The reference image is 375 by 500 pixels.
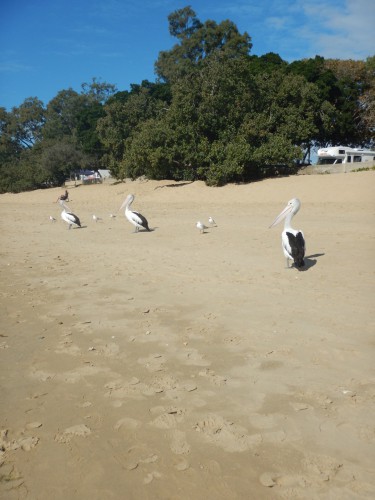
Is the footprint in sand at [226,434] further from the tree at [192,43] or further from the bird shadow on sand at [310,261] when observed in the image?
the tree at [192,43]

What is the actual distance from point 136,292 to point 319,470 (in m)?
4.04

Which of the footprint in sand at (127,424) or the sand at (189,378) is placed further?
the footprint in sand at (127,424)

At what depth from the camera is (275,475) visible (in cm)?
239

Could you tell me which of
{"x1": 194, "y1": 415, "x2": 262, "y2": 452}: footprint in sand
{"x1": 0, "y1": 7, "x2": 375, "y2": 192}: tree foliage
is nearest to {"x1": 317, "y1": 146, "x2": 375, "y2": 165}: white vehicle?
{"x1": 0, "y1": 7, "x2": 375, "y2": 192}: tree foliage

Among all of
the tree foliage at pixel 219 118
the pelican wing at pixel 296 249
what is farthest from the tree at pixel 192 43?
the pelican wing at pixel 296 249

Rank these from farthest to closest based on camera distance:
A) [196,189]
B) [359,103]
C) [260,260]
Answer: [359,103]
[196,189]
[260,260]

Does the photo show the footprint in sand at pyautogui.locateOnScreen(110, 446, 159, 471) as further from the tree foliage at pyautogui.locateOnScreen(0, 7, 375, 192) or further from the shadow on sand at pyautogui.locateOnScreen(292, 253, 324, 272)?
the tree foliage at pyautogui.locateOnScreen(0, 7, 375, 192)

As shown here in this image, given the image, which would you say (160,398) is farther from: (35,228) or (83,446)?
(35,228)

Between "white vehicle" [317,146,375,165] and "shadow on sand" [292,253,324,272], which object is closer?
"shadow on sand" [292,253,324,272]

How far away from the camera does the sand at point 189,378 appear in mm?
2418

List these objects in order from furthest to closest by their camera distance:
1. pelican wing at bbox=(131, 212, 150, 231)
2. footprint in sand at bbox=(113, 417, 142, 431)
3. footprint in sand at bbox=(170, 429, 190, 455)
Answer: pelican wing at bbox=(131, 212, 150, 231)
footprint in sand at bbox=(113, 417, 142, 431)
footprint in sand at bbox=(170, 429, 190, 455)

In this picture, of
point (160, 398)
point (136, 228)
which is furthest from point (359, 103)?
point (160, 398)

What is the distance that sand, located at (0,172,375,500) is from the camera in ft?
7.93

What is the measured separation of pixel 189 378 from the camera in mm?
3508
